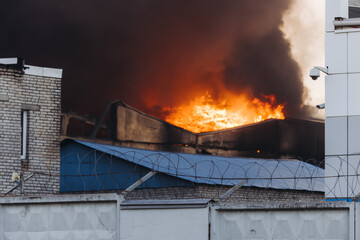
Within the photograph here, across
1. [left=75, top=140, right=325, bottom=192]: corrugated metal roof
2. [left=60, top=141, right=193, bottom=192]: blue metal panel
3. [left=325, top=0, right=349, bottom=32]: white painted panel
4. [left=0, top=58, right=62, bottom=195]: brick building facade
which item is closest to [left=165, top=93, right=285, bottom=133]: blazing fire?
[left=75, top=140, right=325, bottom=192]: corrugated metal roof

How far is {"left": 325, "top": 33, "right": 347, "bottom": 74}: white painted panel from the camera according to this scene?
17.5 m

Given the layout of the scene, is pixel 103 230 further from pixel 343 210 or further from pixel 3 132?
pixel 3 132

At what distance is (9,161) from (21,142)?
2.68 ft

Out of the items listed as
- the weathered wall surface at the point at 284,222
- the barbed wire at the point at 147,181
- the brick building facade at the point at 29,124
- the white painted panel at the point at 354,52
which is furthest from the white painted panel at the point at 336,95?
the brick building facade at the point at 29,124

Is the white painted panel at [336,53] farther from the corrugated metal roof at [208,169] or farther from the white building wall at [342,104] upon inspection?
the corrugated metal roof at [208,169]

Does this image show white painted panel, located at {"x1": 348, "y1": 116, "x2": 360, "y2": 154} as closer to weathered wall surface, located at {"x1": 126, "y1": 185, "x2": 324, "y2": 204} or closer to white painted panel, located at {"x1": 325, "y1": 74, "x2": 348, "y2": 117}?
white painted panel, located at {"x1": 325, "y1": 74, "x2": 348, "y2": 117}

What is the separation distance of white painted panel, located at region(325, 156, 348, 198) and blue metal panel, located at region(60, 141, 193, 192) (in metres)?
8.07

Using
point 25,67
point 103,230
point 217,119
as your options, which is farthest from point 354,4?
point 217,119

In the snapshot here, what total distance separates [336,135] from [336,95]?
86 centimetres

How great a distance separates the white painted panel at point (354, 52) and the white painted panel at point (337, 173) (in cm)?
193

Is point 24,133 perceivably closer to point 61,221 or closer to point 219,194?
point 219,194

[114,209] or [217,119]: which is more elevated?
[217,119]

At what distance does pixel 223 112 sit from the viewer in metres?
41.9

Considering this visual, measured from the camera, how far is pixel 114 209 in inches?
529
